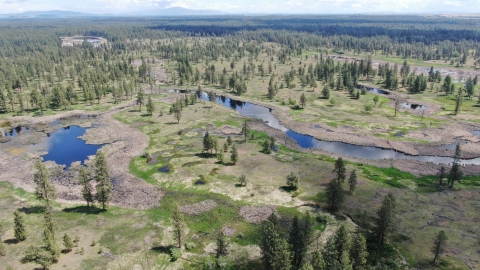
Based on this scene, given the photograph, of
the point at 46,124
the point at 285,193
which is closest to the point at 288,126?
the point at 285,193

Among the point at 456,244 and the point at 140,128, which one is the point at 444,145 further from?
the point at 140,128

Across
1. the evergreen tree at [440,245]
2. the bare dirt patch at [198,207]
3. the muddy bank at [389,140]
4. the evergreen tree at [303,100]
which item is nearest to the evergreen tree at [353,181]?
the evergreen tree at [440,245]

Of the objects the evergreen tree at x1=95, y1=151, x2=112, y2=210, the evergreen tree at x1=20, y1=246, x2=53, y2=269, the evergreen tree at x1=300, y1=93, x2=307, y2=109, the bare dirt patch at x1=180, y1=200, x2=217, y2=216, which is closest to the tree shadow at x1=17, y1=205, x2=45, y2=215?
the evergreen tree at x1=95, y1=151, x2=112, y2=210

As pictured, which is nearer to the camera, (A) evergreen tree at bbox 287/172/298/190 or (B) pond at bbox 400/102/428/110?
(A) evergreen tree at bbox 287/172/298/190

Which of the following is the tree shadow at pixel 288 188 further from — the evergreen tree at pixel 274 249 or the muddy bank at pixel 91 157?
the muddy bank at pixel 91 157

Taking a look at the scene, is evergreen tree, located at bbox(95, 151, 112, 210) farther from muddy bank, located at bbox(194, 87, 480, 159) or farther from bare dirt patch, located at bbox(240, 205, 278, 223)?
muddy bank, located at bbox(194, 87, 480, 159)

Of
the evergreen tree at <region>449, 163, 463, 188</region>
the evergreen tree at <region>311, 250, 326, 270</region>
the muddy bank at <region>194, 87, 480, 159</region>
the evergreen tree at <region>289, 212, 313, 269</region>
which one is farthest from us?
the muddy bank at <region>194, 87, 480, 159</region>

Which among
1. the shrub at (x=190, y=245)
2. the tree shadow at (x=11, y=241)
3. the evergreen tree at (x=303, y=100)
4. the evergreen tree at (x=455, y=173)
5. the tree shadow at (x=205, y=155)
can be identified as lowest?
the shrub at (x=190, y=245)
